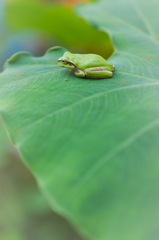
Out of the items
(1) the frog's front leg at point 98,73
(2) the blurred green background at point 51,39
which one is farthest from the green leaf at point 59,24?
(1) the frog's front leg at point 98,73

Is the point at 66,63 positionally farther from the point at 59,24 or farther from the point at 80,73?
the point at 59,24

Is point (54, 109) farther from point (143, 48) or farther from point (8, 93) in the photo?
point (143, 48)

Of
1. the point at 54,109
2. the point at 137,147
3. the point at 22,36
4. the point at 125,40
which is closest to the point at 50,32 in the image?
the point at 22,36

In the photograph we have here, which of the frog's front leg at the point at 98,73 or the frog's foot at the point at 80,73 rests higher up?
the frog's foot at the point at 80,73

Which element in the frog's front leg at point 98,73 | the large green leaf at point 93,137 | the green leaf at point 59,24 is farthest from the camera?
the green leaf at point 59,24

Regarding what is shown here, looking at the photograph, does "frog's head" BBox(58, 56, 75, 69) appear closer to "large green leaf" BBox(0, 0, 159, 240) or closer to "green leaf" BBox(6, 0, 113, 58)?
"large green leaf" BBox(0, 0, 159, 240)

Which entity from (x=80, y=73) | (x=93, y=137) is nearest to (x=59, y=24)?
(x=80, y=73)

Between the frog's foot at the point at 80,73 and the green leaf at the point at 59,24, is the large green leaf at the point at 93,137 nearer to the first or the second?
the frog's foot at the point at 80,73
